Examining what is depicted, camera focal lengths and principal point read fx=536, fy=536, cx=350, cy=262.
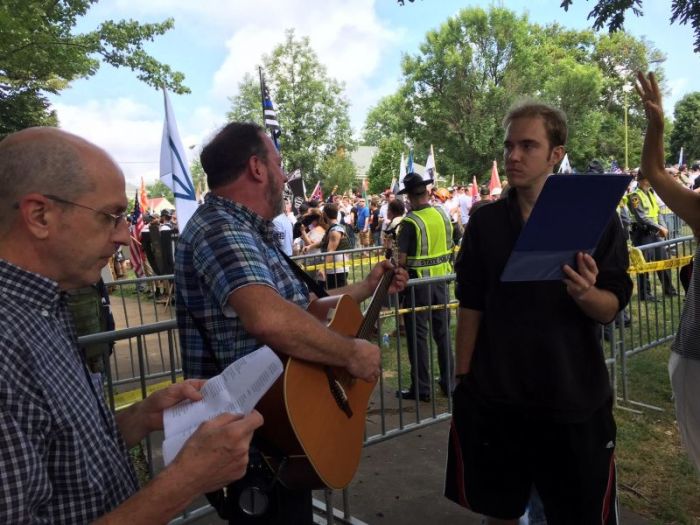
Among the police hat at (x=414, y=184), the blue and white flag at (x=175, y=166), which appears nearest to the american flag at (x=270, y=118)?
the blue and white flag at (x=175, y=166)

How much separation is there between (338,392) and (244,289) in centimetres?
62

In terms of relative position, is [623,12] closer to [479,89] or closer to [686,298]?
[686,298]

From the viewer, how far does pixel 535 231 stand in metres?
1.89

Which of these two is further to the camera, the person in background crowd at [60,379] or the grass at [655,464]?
the grass at [655,464]

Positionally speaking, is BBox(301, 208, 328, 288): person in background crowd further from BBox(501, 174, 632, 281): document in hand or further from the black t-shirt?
BBox(501, 174, 632, 281): document in hand

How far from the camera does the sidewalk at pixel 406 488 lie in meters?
3.38

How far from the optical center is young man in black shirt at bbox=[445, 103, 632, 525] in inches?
78.7

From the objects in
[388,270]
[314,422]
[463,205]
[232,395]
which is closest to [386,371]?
[388,270]

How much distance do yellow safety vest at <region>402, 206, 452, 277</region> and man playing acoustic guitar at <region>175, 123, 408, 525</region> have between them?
3.70 meters

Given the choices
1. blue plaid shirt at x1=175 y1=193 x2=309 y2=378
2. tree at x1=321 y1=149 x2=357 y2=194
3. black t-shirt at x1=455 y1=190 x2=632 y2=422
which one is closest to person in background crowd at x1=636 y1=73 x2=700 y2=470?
black t-shirt at x1=455 y1=190 x2=632 y2=422

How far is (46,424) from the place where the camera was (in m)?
1.06

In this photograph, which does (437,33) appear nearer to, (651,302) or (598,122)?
(598,122)

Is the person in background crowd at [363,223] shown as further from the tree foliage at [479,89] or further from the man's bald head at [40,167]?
the tree foliage at [479,89]

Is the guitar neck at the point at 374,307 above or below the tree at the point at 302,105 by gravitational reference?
below
